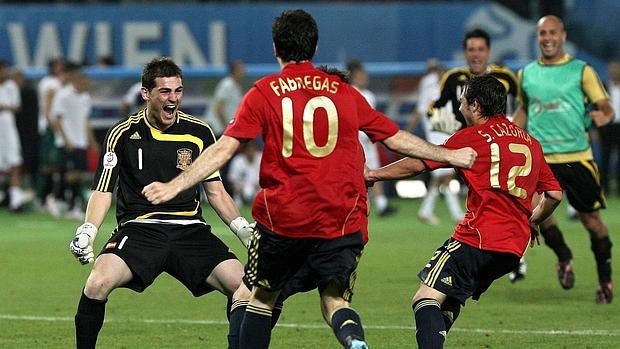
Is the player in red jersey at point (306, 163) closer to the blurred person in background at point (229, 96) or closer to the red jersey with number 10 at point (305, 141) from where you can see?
the red jersey with number 10 at point (305, 141)

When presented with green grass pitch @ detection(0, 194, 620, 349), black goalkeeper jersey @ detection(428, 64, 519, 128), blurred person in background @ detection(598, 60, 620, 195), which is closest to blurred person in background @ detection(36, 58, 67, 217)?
green grass pitch @ detection(0, 194, 620, 349)

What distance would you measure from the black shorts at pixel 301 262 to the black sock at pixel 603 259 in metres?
4.79

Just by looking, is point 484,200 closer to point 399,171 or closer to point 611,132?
point 399,171

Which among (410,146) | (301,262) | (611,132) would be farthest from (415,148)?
(611,132)

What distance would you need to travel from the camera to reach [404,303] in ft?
42.0

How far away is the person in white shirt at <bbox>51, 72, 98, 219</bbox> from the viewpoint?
22578mm

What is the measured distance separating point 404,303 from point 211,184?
3677 millimetres

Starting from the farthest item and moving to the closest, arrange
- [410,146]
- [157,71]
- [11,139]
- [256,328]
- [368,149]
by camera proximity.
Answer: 1. [11,139]
2. [368,149]
3. [157,71]
4. [256,328]
5. [410,146]

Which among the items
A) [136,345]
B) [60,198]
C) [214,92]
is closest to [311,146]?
[136,345]

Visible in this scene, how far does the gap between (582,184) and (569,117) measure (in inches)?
22.7

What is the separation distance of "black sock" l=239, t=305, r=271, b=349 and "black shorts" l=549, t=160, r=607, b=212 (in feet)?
16.6

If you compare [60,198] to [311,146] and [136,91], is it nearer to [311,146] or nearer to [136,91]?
[136,91]

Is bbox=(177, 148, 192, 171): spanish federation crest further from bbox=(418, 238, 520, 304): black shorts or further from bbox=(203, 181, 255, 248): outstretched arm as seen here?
bbox=(418, 238, 520, 304): black shorts

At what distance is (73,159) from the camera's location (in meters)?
22.7
